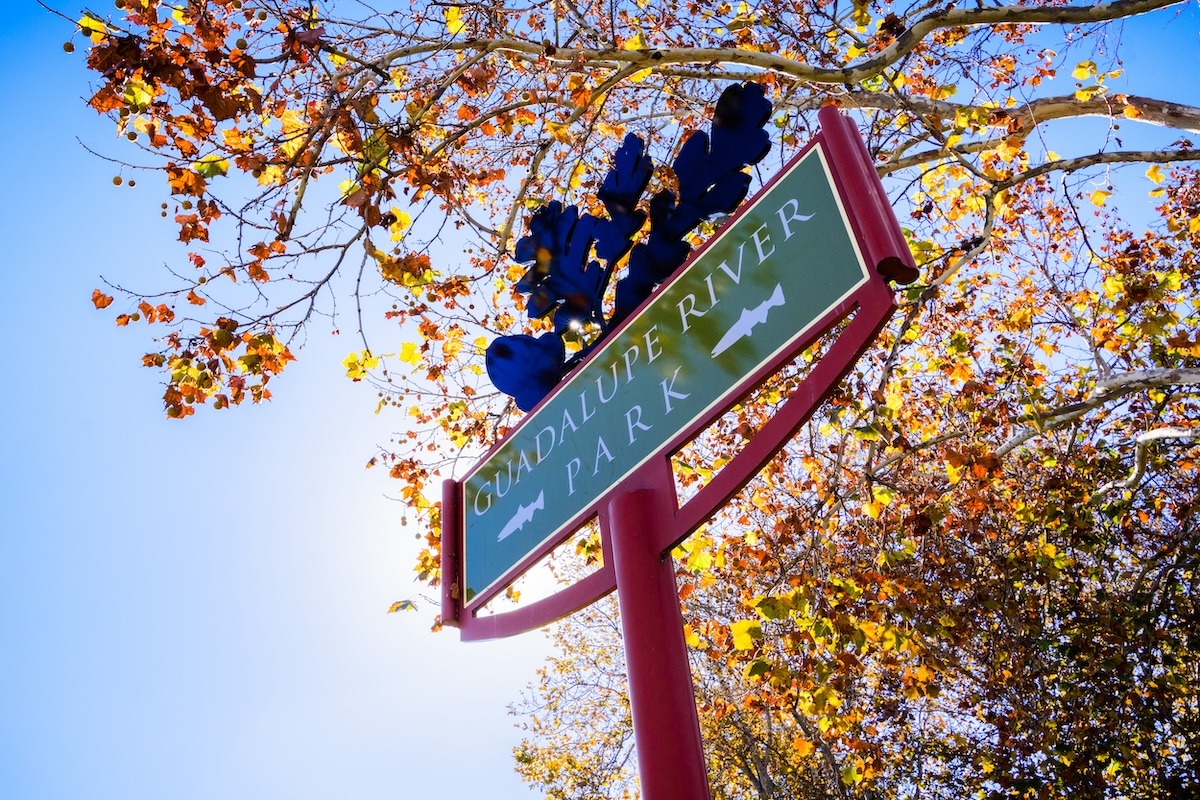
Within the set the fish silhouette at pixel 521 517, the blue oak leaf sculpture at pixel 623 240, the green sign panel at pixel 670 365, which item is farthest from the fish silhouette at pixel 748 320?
the fish silhouette at pixel 521 517

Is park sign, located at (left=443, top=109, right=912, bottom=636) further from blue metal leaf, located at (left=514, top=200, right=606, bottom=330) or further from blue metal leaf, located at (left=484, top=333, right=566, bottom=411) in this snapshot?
blue metal leaf, located at (left=514, top=200, right=606, bottom=330)

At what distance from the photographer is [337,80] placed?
14.2 feet

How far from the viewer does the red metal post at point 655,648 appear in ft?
4.96

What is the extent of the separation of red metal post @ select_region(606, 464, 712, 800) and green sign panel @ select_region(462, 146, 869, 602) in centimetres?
12

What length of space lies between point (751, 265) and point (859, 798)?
11.8m

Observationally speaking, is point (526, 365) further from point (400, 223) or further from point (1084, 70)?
point (1084, 70)

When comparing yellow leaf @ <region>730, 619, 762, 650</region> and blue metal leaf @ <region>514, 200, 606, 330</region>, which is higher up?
blue metal leaf @ <region>514, 200, 606, 330</region>

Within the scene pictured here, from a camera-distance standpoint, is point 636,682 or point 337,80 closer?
point 636,682

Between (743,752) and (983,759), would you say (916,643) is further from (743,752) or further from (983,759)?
(743,752)

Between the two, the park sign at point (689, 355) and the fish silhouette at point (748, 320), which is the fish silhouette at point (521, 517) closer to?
the park sign at point (689, 355)

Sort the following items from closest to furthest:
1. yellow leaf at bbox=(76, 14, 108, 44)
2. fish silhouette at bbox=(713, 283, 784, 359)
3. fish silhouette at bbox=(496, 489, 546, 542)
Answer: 1. fish silhouette at bbox=(713, 283, 784, 359)
2. fish silhouette at bbox=(496, 489, 546, 542)
3. yellow leaf at bbox=(76, 14, 108, 44)

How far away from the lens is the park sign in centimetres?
154

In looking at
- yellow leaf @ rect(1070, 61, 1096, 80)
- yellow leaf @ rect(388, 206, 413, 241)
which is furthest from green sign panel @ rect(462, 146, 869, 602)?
yellow leaf @ rect(1070, 61, 1096, 80)

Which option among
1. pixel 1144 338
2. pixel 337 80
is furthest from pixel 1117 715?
pixel 337 80
